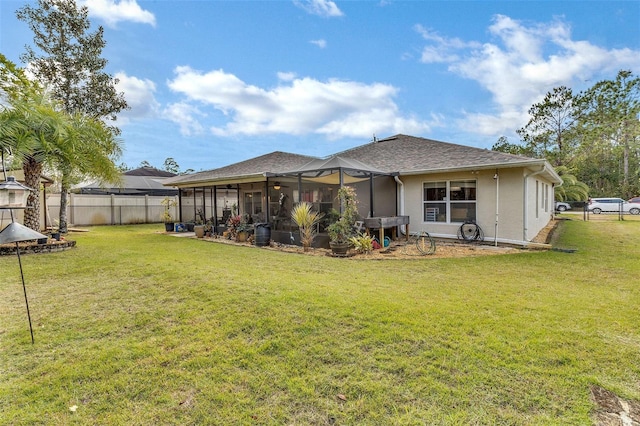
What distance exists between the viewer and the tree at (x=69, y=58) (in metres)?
13.5

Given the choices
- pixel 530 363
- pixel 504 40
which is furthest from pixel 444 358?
pixel 504 40

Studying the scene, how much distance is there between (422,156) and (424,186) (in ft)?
5.17

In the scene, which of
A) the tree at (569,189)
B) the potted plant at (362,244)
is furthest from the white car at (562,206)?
the potted plant at (362,244)

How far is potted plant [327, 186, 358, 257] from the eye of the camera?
866cm

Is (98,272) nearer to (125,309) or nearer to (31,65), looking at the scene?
(125,309)

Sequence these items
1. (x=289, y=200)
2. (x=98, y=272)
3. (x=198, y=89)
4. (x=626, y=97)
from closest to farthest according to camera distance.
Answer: (x=98, y=272)
(x=289, y=200)
(x=198, y=89)
(x=626, y=97)

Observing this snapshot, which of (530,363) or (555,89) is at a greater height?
(555,89)

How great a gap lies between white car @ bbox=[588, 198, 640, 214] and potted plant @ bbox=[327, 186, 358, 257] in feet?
90.7

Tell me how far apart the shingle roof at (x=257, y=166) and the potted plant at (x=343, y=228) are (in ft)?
14.5

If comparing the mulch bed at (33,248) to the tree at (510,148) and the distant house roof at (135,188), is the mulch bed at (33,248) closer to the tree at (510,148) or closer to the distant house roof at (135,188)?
the distant house roof at (135,188)

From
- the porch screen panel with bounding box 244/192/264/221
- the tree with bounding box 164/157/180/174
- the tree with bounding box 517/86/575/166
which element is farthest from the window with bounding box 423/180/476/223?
A: the tree with bounding box 164/157/180/174

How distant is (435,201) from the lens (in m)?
11.1

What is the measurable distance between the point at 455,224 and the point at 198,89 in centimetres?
1464

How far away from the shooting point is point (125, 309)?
14.1 ft
